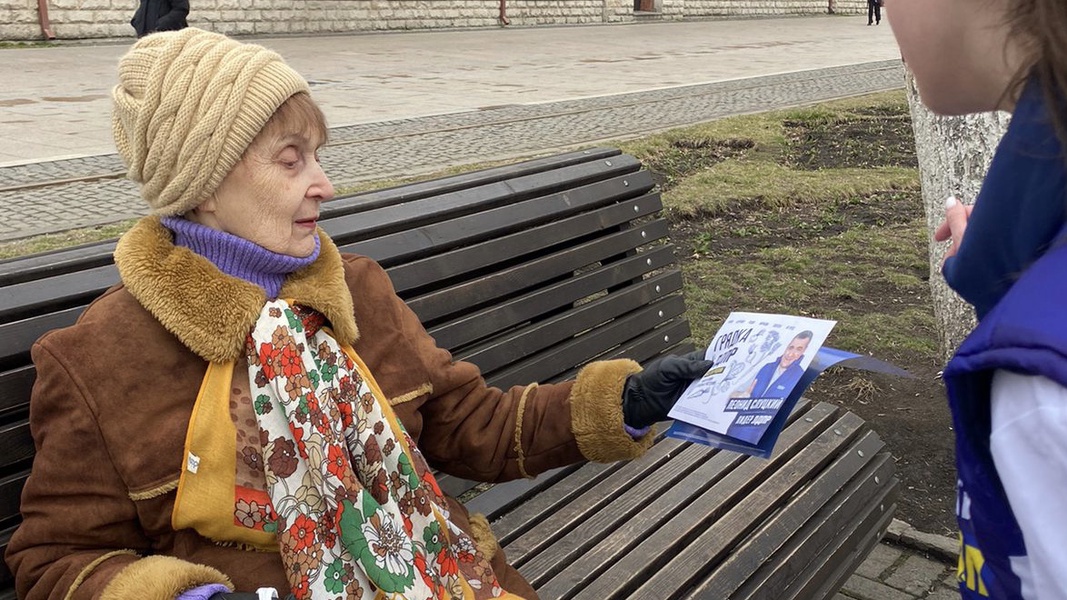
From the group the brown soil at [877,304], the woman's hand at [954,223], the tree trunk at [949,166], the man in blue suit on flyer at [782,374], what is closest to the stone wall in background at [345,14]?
the brown soil at [877,304]

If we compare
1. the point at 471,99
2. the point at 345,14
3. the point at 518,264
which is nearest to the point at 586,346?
the point at 518,264

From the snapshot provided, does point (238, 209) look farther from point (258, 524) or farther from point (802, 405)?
point (802, 405)

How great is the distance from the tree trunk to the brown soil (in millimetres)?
301

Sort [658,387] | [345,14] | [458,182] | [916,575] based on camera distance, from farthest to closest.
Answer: [345,14]
[916,575]
[458,182]
[658,387]

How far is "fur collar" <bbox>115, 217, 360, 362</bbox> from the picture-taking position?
1868mm

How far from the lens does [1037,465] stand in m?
0.89

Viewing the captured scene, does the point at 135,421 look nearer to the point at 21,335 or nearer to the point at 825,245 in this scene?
the point at 21,335

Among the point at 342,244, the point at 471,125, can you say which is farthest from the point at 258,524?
the point at 471,125

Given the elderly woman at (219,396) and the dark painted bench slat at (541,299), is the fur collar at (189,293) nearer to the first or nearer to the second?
the elderly woman at (219,396)

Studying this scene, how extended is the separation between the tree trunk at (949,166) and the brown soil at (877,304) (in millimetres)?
301

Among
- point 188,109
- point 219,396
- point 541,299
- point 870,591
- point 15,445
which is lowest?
point 870,591

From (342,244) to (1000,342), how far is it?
6.42 ft

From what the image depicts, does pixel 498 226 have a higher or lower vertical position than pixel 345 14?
higher

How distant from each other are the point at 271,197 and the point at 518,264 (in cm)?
128
